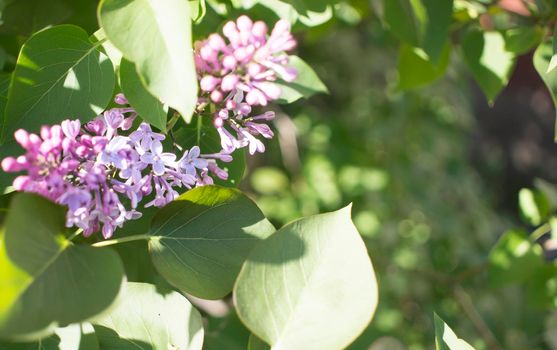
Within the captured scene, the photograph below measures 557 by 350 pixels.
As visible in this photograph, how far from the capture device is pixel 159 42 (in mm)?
490

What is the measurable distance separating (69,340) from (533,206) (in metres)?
0.83

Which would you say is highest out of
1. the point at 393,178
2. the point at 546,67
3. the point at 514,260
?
the point at 546,67

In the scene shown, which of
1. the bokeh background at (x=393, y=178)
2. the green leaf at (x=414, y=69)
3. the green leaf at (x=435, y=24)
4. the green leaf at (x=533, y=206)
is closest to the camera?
the green leaf at (x=435, y=24)

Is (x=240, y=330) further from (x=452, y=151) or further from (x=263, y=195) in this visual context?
(x=452, y=151)

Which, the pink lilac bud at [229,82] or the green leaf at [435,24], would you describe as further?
the green leaf at [435,24]

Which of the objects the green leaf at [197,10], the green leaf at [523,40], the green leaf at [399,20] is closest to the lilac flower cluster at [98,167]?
the green leaf at [197,10]

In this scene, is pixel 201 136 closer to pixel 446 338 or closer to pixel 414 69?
pixel 446 338

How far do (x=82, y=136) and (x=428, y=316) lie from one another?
146 cm

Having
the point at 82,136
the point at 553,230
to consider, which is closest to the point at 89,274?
the point at 82,136

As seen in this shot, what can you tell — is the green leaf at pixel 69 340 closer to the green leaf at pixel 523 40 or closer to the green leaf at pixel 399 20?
the green leaf at pixel 399 20

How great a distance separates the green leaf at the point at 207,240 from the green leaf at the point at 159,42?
4.0 inches

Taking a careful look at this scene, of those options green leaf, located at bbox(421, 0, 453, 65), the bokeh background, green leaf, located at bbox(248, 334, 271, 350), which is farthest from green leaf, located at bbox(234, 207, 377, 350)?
the bokeh background

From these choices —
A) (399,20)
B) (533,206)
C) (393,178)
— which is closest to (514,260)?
(533,206)

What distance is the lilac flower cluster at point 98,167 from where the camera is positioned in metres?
0.46
